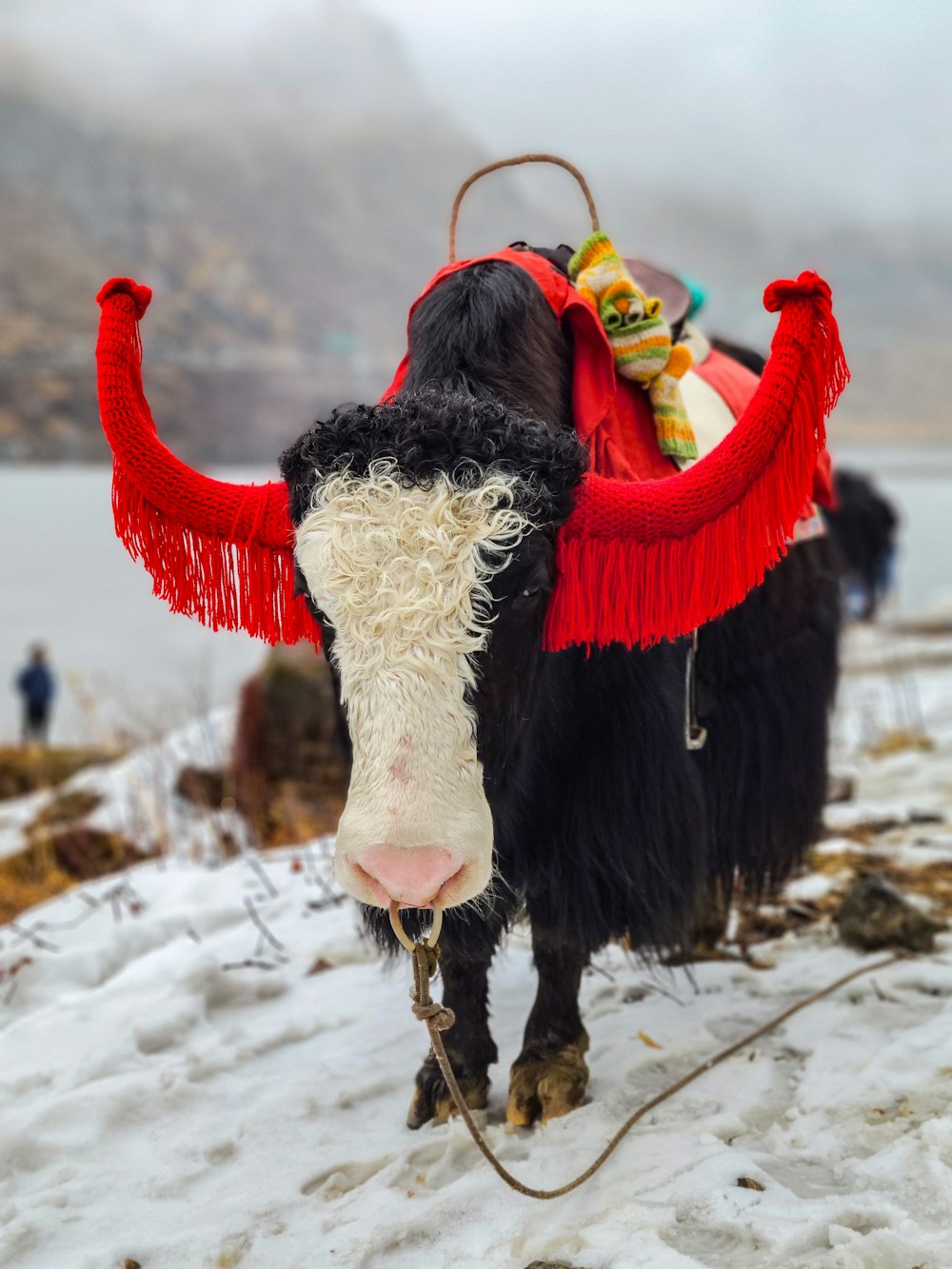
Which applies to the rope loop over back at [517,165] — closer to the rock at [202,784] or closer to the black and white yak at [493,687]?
the black and white yak at [493,687]

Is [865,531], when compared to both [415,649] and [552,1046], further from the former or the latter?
[415,649]

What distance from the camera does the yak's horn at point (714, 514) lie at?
1587mm

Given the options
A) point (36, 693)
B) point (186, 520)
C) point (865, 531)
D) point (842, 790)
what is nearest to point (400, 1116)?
point (186, 520)

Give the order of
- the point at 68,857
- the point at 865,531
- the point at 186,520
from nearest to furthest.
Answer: the point at 186,520 → the point at 68,857 → the point at 865,531

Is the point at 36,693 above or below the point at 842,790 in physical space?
above

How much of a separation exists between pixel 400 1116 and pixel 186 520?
4.36 feet

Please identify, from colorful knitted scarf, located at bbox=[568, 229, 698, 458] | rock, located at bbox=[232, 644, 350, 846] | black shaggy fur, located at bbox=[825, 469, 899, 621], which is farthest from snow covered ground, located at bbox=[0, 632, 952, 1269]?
black shaggy fur, located at bbox=[825, 469, 899, 621]

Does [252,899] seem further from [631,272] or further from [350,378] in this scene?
[350,378]

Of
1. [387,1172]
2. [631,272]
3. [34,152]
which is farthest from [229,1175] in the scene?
[34,152]

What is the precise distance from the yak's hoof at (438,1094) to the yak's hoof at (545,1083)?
0.07 m

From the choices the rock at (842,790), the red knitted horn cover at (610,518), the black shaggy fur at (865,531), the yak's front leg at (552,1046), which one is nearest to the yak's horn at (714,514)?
the red knitted horn cover at (610,518)

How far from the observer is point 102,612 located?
33.7 metres

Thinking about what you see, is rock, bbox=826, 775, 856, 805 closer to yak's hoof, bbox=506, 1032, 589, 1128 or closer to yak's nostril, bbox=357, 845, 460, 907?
yak's hoof, bbox=506, 1032, 589, 1128

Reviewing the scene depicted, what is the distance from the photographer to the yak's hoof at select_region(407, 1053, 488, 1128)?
6.88 feet
